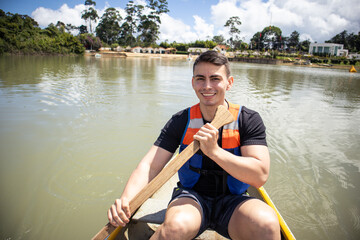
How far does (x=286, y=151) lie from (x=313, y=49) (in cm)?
9096

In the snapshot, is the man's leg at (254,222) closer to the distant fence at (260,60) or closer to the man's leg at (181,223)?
the man's leg at (181,223)

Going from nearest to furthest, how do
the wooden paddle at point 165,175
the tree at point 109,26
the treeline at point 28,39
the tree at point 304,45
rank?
the wooden paddle at point 165,175, the treeline at point 28,39, the tree at point 109,26, the tree at point 304,45

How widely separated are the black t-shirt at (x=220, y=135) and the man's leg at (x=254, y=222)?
253mm

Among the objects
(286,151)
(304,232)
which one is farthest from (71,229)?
(286,151)

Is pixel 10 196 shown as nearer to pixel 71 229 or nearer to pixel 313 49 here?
pixel 71 229

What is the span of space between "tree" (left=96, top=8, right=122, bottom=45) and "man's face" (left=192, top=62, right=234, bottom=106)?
77.1 metres

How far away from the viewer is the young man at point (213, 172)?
1.27 metres

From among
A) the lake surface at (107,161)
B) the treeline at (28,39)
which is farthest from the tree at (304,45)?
the lake surface at (107,161)

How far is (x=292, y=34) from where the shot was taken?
3637 inches

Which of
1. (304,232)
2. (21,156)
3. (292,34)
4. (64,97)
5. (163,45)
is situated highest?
(292,34)

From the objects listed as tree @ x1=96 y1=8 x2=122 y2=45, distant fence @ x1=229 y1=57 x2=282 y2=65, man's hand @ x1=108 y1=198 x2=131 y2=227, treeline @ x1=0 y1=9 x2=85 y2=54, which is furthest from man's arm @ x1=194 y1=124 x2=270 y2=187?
tree @ x1=96 y1=8 x2=122 y2=45

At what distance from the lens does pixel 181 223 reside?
125 centimetres

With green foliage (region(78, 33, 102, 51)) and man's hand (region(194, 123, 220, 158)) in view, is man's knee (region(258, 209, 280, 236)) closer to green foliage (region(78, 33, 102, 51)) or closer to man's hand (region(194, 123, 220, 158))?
man's hand (region(194, 123, 220, 158))

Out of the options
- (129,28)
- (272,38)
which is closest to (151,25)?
(129,28)
